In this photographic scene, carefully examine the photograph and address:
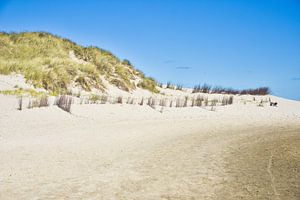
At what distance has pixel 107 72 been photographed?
25828mm

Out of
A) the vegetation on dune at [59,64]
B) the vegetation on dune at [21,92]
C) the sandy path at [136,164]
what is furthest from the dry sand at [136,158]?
the vegetation on dune at [59,64]

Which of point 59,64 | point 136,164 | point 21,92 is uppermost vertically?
point 59,64

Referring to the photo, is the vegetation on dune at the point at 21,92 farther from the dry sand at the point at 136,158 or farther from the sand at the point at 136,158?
the sand at the point at 136,158

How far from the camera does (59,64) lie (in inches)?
901

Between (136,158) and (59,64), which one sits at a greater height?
(59,64)

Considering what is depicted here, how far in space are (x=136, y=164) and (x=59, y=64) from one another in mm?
16845

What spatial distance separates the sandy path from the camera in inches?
223

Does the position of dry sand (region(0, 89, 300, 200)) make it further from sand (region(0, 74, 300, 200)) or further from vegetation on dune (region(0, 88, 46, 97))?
vegetation on dune (region(0, 88, 46, 97))

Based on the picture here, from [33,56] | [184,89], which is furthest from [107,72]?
[184,89]

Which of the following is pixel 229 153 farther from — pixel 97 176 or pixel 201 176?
pixel 97 176

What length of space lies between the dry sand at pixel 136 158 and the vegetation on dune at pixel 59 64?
6189 millimetres

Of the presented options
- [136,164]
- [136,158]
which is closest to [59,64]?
[136,158]

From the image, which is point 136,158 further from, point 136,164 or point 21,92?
point 21,92

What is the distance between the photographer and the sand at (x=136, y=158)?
5723mm
